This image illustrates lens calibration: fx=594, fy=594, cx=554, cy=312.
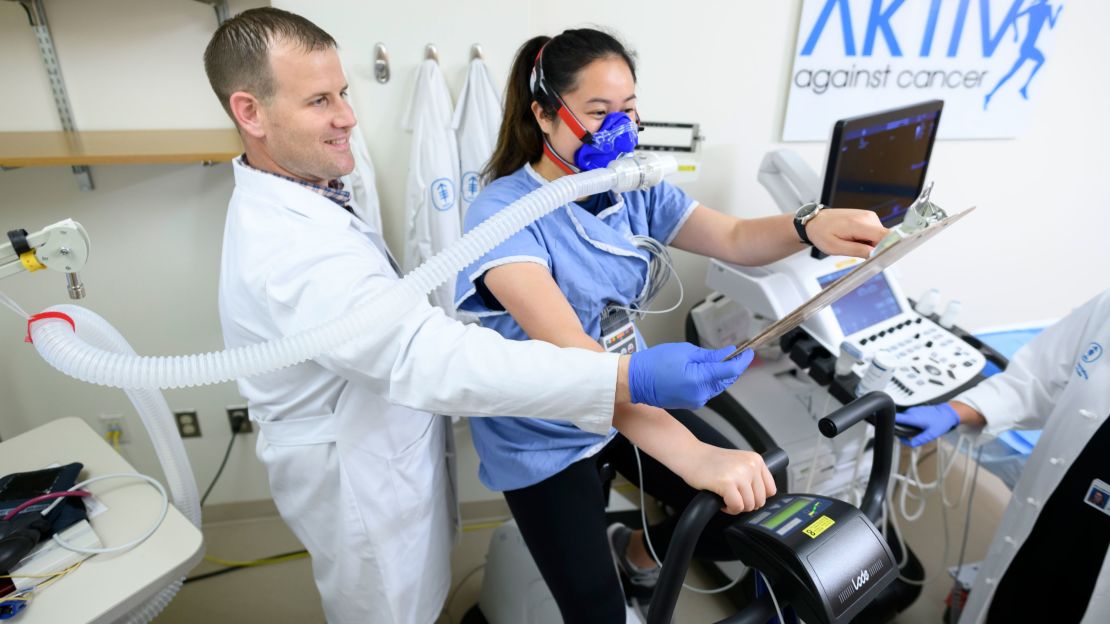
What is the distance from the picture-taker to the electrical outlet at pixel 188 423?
6.27 feet

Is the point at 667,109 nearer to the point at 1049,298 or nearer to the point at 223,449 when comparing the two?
the point at 223,449

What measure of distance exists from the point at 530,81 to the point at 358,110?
2.03 ft

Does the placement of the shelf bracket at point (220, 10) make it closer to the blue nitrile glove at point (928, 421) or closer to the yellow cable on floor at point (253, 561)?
the yellow cable on floor at point (253, 561)

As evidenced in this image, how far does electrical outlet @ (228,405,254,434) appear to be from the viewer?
192 cm

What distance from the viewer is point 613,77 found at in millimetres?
1070

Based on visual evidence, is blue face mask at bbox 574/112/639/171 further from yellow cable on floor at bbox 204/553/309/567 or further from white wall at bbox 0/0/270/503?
yellow cable on floor at bbox 204/553/309/567

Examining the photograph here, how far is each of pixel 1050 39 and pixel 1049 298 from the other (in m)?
1.12

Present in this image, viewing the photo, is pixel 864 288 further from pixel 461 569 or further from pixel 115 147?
pixel 115 147

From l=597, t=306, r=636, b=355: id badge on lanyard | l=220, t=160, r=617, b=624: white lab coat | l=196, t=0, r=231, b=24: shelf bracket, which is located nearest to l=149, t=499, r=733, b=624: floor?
l=220, t=160, r=617, b=624: white lab coat

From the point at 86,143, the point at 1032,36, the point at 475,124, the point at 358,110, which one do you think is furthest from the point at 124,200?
the point at 1032,36

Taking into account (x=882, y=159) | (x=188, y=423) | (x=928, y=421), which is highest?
(x=882, y=159)

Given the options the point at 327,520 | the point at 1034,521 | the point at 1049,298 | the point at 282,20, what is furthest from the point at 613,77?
the point at 1049,298

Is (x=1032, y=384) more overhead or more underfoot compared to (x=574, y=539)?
more overhead

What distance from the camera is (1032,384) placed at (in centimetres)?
134
